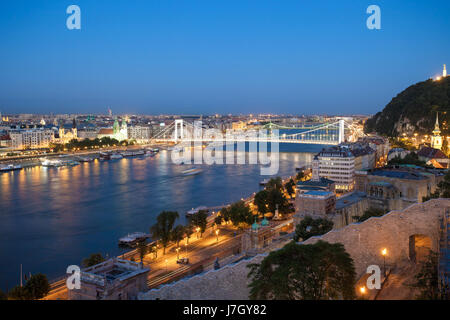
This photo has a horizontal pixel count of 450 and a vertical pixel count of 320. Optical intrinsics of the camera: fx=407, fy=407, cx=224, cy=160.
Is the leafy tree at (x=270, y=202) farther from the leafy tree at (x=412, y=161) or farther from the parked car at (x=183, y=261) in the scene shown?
the leafy tree at (x=412, y=161)

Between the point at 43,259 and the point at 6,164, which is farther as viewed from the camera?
the point at 6,164

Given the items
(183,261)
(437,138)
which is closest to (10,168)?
(183,261)

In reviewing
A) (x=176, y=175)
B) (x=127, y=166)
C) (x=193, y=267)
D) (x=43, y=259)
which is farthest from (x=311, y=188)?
(x=127, y=166)

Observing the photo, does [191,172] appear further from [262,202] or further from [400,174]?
[400,174]

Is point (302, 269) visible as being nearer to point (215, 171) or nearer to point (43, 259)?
point (43, 259)

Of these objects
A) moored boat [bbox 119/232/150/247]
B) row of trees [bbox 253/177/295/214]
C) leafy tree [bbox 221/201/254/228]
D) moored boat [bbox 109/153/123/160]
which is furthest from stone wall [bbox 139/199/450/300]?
moored boat [bbox 109/153/123/160]

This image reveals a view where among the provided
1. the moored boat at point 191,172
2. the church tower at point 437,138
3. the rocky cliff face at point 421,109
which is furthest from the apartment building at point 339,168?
the rocky cliff face at point 421,109
